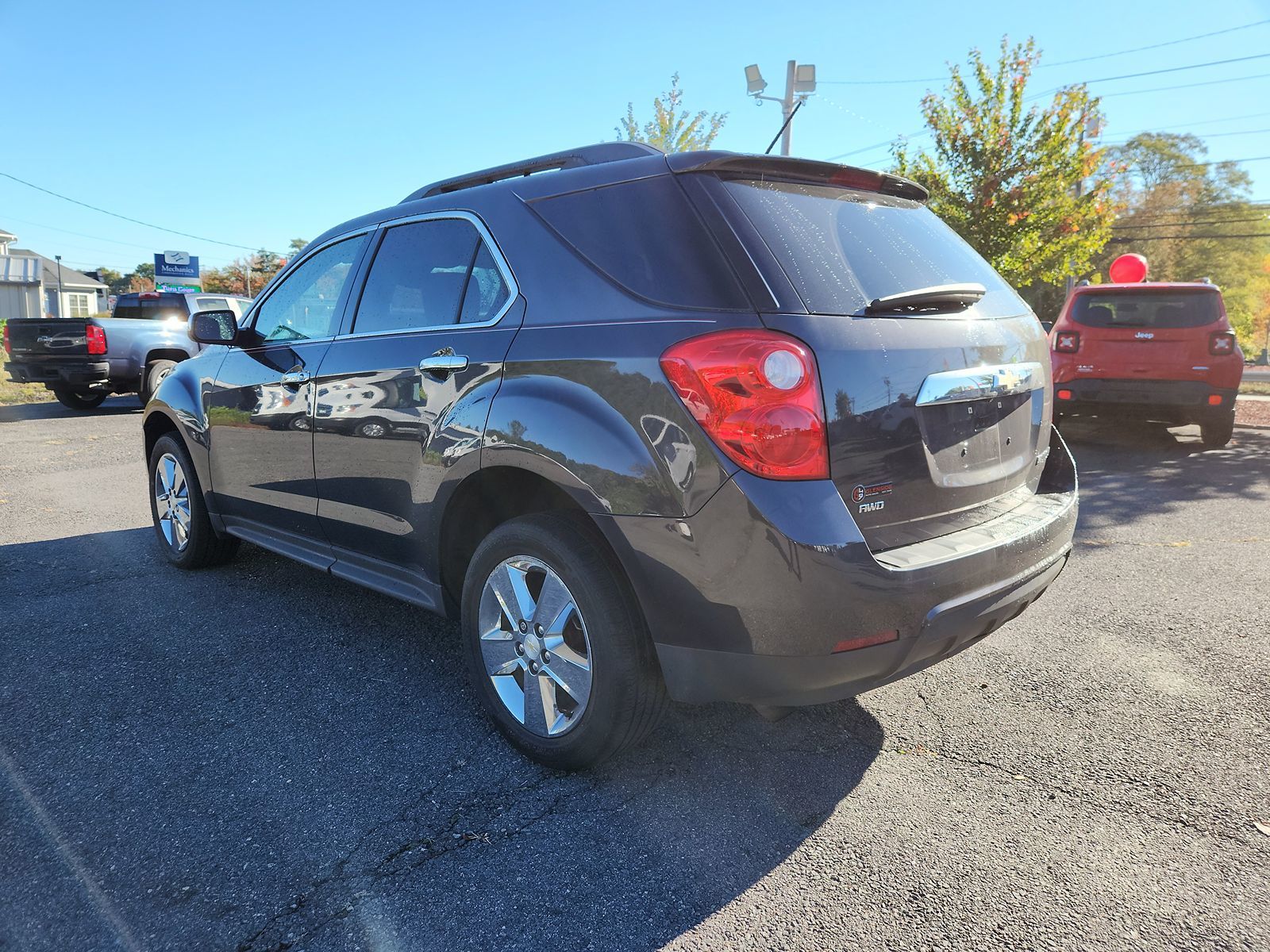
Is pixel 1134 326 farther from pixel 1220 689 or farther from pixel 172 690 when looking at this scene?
pixel 172 690

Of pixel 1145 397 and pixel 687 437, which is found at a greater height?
pixel 687 437

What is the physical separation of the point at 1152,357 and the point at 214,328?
8.25 m

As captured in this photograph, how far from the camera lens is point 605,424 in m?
2.29

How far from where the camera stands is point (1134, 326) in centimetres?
845

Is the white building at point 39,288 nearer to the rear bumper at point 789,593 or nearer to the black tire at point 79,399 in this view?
the black tire at point 79,399

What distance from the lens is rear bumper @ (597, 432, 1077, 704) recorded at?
205cm

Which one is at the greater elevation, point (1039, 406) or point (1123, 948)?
point (1039, 406)

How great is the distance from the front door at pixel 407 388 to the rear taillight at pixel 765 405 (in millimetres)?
816

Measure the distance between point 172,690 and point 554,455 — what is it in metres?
1.84

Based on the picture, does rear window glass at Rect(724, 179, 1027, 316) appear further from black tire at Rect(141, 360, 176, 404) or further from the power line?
the power line

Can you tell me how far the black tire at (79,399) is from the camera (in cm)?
1314

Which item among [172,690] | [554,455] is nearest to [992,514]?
[554,455]

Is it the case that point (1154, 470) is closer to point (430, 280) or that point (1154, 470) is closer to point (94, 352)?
point (430, 280)

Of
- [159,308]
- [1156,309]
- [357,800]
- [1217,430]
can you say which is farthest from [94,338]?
[1217,430]
